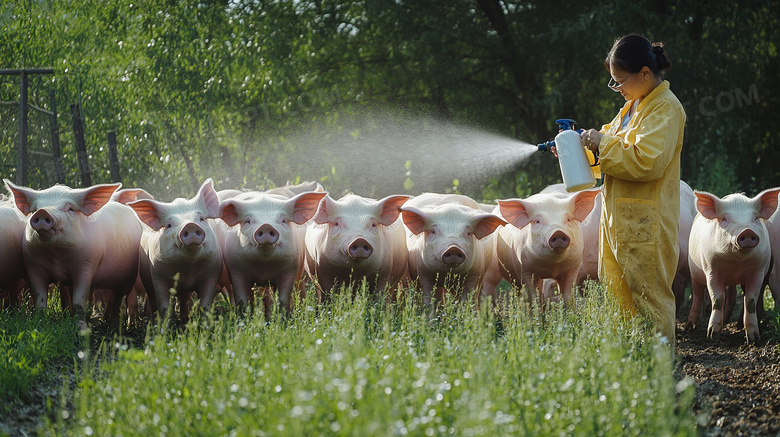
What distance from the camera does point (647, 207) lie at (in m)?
5.25

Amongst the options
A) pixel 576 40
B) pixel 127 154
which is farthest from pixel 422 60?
pixel 127 154

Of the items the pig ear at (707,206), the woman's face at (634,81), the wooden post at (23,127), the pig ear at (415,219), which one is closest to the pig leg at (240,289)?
the pig ear at (415,219)

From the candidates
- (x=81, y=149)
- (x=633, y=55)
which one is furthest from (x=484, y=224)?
(x=81, y=149)

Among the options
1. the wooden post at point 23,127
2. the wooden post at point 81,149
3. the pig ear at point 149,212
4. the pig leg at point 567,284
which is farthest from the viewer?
the wooden post at point 81,149

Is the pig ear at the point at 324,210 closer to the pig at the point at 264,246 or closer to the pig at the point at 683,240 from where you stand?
the pig at the point at 264,246

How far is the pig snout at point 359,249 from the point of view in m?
6.69

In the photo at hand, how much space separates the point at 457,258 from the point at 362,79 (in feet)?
27.9

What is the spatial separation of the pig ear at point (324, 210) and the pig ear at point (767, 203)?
337 cm

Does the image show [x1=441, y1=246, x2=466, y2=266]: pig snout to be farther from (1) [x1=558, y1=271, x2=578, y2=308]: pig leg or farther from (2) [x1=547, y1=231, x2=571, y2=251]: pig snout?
(1) [x1=558, y1=271, x2=578, y2=308]: pig leg

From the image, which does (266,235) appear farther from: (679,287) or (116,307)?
(679,287)

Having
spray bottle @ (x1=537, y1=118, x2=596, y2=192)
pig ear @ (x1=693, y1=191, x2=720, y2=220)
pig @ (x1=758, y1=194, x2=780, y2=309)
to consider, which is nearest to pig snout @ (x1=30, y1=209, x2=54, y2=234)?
spray bottle @ (x1=537, y1=118, x2=596, y2=192)

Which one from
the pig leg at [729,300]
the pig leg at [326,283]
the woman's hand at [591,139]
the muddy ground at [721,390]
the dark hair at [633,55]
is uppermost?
the dark hair at [633,55]

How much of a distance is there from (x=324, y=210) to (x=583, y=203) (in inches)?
83.6

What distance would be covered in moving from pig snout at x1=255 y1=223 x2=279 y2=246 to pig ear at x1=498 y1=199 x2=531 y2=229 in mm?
1911
